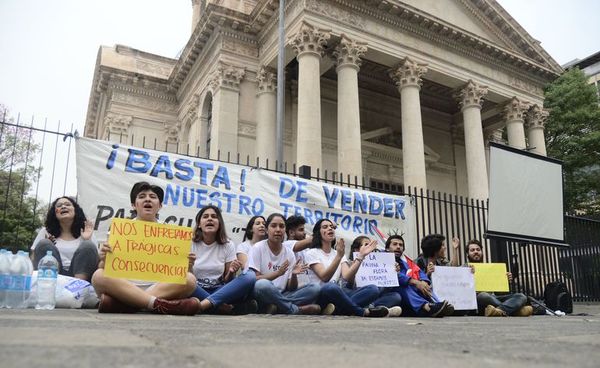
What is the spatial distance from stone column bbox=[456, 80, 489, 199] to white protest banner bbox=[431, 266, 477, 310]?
11.7m

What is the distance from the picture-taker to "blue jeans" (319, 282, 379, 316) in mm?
5487

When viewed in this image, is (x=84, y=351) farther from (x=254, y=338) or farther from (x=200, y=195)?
(x=200, y=195)

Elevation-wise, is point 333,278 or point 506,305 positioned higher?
point 333,278

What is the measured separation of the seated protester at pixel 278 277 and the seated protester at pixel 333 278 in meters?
0.19

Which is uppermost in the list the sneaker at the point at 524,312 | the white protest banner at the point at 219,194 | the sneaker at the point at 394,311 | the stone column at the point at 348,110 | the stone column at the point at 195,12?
the stone column at the point at 195,12

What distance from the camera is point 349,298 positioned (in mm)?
5625

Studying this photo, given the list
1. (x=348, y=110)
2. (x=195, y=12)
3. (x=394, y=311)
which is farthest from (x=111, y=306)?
(x=195, y=12)

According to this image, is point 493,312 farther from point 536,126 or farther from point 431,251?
point 536,126

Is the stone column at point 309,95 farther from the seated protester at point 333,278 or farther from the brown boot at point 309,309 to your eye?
the brown boot at point 309,309

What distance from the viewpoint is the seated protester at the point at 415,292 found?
6062 mm

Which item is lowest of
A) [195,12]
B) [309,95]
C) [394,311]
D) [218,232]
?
[394,311]

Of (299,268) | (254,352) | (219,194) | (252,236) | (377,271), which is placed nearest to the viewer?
(254,352)

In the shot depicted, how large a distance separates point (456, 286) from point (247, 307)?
341 centimetres

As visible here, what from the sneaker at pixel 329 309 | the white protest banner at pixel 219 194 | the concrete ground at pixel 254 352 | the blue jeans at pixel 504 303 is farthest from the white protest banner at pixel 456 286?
the concrete ground at pixel 254 352
